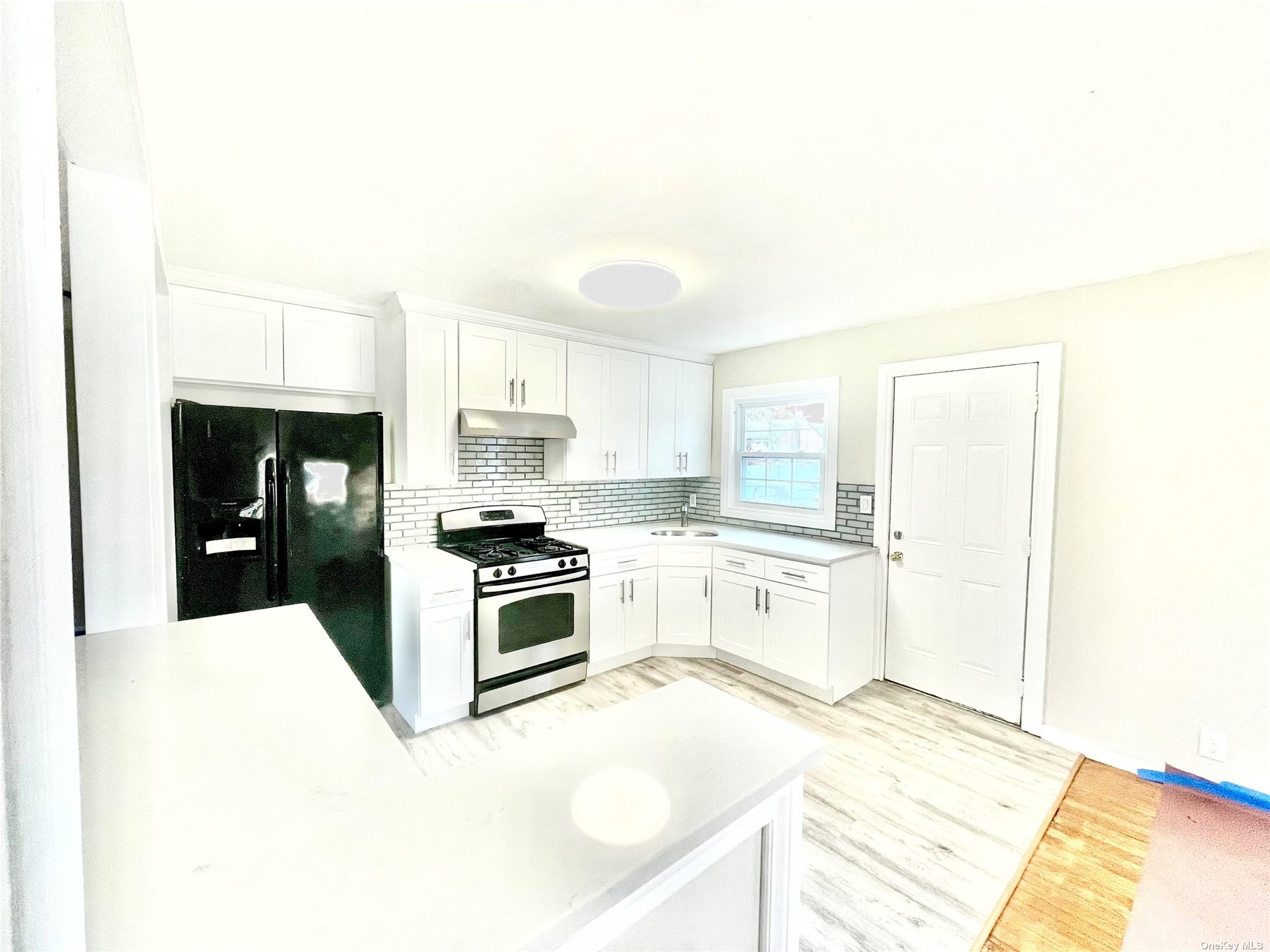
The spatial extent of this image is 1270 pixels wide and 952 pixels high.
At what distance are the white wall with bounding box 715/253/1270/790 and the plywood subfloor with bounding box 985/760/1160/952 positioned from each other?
0.36 metres

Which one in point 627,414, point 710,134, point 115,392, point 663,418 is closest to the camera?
point 115,392

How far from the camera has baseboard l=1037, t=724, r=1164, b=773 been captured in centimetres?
250

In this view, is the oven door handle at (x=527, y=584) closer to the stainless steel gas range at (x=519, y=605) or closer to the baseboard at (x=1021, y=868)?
the stainless steel gas range at (x=519, y=605)

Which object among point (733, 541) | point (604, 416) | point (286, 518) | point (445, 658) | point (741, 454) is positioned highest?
point (604, 416)

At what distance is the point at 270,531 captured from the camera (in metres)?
2.60

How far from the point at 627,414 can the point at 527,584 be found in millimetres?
1520

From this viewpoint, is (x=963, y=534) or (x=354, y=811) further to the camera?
(x=963, y=534)

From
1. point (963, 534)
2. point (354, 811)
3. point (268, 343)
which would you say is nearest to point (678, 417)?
point (963, 534)

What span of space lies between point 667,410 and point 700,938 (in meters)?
3.74

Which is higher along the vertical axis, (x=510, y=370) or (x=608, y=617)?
(x=510, y=370)

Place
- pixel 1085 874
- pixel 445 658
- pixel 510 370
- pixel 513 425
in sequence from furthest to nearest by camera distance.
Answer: pixel 510 370, pixel 513 425, pixel 445 658, pixel 1085 874

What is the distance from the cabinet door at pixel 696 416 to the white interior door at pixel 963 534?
161cm

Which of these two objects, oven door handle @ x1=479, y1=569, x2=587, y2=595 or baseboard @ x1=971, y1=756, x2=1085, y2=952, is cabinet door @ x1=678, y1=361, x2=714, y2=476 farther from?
baseboard @ x1=971, y1=756, x2=1085, y2=952

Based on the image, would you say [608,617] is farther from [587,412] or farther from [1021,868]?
[1021,868]
